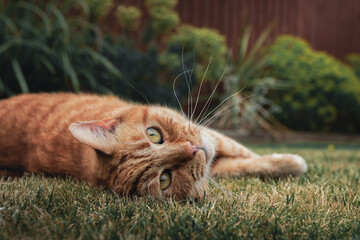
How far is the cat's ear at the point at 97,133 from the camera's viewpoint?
3.70 feet

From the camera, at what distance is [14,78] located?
336 cm

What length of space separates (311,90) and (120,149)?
205 inches

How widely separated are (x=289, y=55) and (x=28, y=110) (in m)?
5.12

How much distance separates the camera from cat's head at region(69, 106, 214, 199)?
46.6 inches

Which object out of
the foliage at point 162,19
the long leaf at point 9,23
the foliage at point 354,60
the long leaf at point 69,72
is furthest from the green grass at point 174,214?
the foliage at point 354,60

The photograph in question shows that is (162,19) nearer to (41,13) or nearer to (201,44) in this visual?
(201,44)

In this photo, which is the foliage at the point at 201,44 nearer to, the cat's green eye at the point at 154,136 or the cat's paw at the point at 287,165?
the cat's paw at the point at 287,165

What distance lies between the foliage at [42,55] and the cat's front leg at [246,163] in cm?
195

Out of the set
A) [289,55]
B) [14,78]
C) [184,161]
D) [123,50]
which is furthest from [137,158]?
[289,55]

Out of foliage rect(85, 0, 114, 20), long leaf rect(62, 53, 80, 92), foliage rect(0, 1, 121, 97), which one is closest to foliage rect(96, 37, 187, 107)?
foliage rect(0, 1, 121, 97)

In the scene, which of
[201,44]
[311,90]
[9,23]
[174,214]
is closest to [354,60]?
[311,90]

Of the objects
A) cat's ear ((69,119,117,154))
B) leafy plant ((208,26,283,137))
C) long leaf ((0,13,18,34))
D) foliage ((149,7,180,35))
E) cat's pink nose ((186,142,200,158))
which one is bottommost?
leafy plant ((208,26,283,137))

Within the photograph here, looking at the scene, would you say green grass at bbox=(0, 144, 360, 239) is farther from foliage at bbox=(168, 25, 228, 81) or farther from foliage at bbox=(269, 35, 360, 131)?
foliage at bbox=(269, 35, 360, 131)

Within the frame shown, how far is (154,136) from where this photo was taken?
1.29 m
